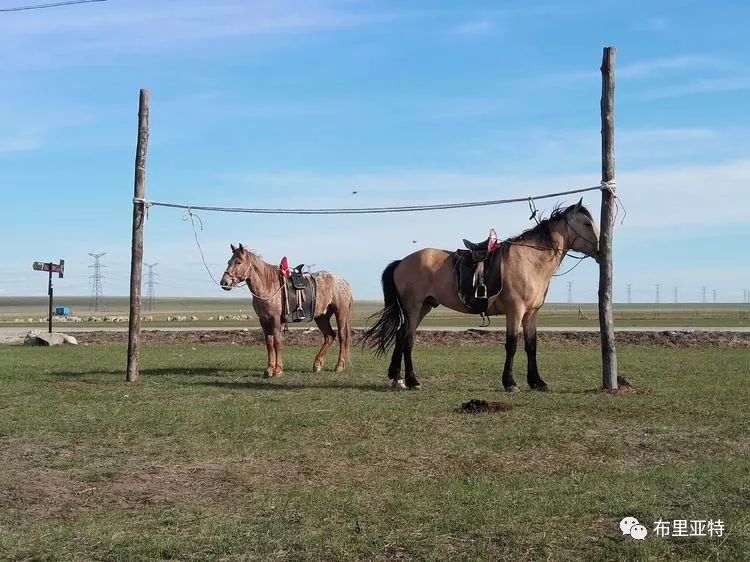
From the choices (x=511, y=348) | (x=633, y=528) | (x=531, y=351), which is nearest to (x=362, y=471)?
(x=633, y=528)

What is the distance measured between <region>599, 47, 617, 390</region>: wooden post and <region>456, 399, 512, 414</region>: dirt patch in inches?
108

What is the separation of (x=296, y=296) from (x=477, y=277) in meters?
4.80

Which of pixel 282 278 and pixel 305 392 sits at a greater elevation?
pixel 282 278

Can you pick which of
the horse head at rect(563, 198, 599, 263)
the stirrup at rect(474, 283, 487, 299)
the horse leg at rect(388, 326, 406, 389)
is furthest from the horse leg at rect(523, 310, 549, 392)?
the horse leg at rect(388, 326, 406, 389)

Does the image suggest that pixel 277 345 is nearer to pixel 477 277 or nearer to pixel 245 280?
pixel 245 280

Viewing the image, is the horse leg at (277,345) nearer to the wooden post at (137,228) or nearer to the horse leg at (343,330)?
the horse leg at (343,330)

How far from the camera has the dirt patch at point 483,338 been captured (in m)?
26.7

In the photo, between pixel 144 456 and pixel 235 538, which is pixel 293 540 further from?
pixel 144 456

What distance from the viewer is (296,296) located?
16797mm

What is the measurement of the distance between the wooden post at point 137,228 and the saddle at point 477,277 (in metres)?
5.83

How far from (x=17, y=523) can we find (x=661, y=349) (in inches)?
827

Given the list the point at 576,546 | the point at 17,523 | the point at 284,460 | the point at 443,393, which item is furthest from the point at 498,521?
the point at 443,393

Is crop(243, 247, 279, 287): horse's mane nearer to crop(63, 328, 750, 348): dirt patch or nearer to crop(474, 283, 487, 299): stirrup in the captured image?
crop(474, 283, 487, 299): stirrup

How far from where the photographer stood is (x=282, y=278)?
16781mm
